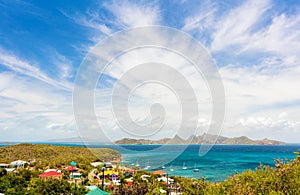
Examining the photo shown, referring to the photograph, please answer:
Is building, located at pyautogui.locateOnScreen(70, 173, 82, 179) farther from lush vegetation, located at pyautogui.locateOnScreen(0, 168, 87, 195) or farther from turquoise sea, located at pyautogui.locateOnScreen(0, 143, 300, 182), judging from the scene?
lush vegetation, located at pyautogui.locateOnScreen(0, 168, 87, 195)

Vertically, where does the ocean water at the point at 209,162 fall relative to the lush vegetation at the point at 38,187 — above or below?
below

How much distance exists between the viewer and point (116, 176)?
21312 mm

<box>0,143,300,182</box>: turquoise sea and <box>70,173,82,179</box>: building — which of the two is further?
<box>0,143,300,182</box>: turquoise sea

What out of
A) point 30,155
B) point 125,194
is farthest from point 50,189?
point 30,155

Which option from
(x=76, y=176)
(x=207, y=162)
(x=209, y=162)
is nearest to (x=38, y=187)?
(x=76, y=176)

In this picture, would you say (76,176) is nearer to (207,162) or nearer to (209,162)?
(207,162)

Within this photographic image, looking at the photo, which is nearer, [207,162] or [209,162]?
[207,162]

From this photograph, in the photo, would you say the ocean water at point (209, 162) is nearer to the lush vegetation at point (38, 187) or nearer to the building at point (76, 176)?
the lush vegetation at point (38, 187)

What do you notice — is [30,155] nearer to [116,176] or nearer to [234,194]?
[116,176]

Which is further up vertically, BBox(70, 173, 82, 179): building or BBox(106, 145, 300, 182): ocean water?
BBox(70, 173, 82, 179): building

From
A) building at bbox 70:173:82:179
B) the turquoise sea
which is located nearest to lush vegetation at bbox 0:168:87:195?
the turquoise sea

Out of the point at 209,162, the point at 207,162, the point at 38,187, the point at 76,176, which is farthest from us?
the point at 209,162

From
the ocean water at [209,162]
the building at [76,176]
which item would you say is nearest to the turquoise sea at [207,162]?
the ocean water at [209,162]

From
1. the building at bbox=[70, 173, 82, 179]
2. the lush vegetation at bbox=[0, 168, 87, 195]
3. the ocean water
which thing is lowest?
the ocean water
